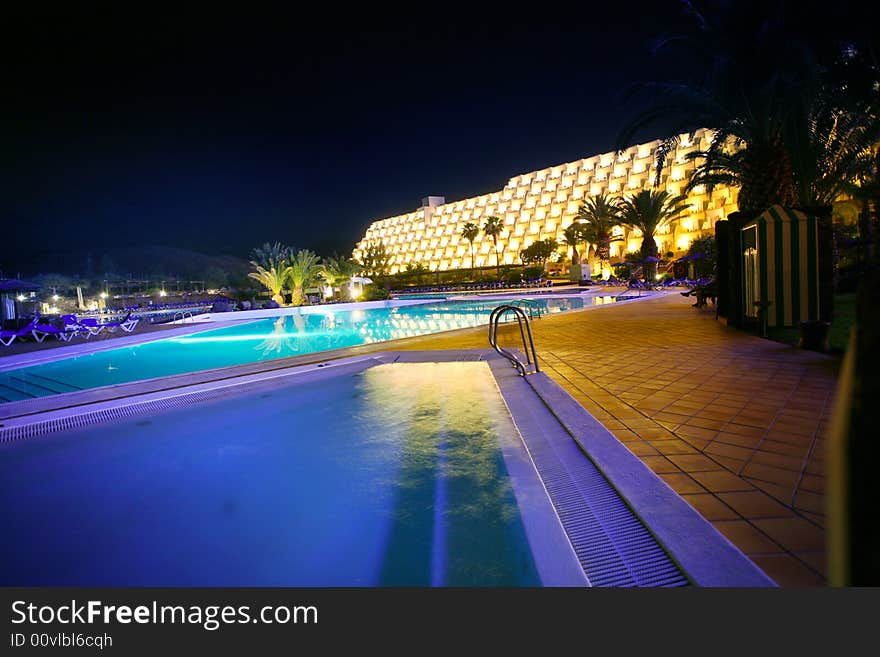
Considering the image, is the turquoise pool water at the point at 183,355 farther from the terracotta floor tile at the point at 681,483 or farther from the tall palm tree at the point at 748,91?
the tall palm tree at the point at 748,91

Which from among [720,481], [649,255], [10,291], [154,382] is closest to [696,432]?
[720,481]

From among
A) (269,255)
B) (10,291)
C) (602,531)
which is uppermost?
(269,255)

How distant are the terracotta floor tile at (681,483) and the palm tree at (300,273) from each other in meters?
22.9

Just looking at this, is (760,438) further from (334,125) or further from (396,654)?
(334,125)

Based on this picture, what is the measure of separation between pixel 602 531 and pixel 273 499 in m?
2.00

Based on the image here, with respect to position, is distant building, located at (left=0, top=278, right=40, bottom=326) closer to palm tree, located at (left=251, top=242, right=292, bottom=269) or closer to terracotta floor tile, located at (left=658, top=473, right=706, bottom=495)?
palm tree, located at (left=251, top=242, right=292, bottom=269)

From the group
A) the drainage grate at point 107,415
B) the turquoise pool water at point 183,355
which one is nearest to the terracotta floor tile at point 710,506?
the drainage grate at point 107,415

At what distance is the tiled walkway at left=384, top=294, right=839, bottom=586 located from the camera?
1.78m

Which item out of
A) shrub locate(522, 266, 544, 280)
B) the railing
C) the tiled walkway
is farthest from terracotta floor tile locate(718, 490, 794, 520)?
shrub locate(522, 266, 544, 280)

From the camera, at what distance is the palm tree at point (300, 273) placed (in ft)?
78.1

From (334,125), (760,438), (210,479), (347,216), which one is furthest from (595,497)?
(347,216)

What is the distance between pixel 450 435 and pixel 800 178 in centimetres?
999

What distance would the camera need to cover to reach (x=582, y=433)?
9.62ft

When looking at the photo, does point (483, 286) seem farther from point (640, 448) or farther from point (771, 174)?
point (640, 448)
